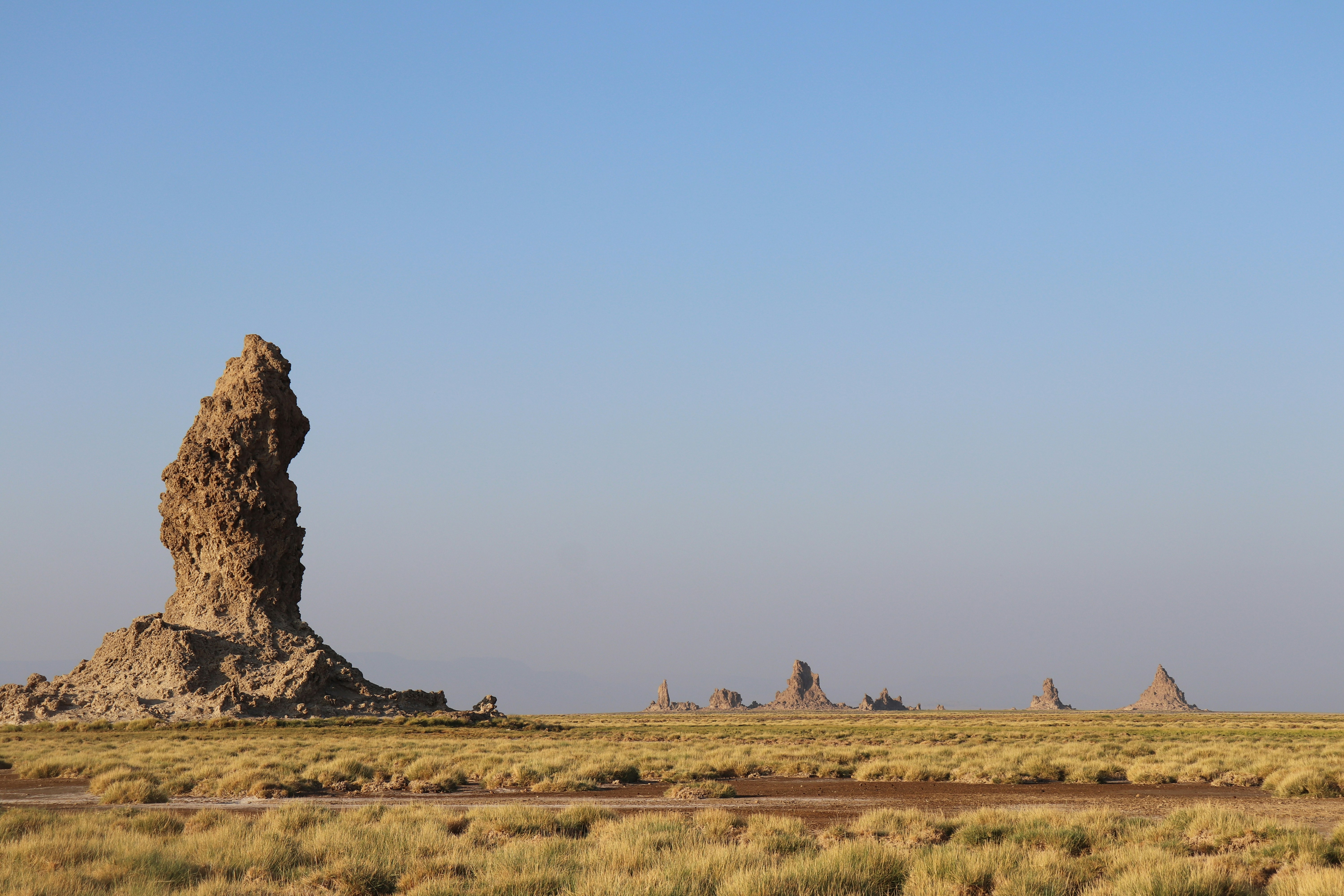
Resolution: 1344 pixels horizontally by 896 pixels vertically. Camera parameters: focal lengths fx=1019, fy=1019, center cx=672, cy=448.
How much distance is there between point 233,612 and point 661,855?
5909 centimetres

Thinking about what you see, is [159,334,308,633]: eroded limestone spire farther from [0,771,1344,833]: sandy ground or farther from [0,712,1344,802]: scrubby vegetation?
[0,771,1344,833]: sandy ground

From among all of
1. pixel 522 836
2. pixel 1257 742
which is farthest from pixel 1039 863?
pixel 1257 742

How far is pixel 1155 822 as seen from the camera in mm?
16359

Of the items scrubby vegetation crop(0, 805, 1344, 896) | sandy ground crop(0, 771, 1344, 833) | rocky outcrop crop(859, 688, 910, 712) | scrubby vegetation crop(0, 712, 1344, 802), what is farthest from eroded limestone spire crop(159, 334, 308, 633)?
rocky outcrop crop(859, 688, 910, 712)

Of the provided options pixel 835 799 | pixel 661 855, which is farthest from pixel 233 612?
pixel 661 855

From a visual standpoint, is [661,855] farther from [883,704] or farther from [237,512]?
[883,704]

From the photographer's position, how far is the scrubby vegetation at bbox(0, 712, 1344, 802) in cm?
2562

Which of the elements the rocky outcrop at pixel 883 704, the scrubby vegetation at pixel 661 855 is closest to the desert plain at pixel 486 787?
the scrubby vegetation at pixel 661 855

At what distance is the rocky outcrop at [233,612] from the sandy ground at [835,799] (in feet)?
110

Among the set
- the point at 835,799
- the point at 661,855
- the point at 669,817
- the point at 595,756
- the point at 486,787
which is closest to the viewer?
the point at 661,855

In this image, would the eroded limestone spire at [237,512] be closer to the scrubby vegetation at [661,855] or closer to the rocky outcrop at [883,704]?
the scrubby vegetation at [661,855]

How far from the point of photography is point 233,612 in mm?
64438

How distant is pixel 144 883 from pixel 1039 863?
32.8 ft

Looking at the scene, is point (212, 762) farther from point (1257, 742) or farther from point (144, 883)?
point (1257, 742)
